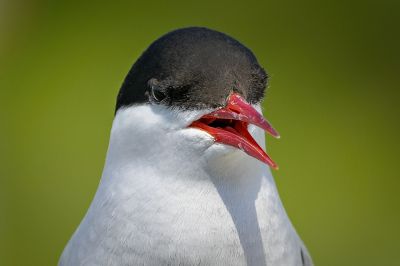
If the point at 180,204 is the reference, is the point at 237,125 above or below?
above

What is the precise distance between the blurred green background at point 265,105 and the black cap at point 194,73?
3328mm

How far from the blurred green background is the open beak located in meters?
3.33

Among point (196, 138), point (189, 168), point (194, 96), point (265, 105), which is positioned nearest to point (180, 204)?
point (189, 168)

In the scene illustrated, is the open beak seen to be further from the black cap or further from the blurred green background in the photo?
the blurred green background

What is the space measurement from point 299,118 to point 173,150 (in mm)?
4032

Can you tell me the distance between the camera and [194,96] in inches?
127

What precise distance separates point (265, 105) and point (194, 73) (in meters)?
3.86

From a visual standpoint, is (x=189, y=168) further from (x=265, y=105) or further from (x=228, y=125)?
(x=265, y=105)

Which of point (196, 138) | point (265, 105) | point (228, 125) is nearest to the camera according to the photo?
point (196, 138)

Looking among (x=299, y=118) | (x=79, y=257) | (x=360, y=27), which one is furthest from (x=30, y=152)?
(x=79, y=257)

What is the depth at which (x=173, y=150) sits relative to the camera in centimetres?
325

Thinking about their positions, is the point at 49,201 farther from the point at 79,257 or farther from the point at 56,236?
the point at 79,257

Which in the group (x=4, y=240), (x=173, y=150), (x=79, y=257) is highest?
(x=173, y=150)

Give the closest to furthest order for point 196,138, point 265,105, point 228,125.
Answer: point 196,138 < point 228,125 < point 265,105
